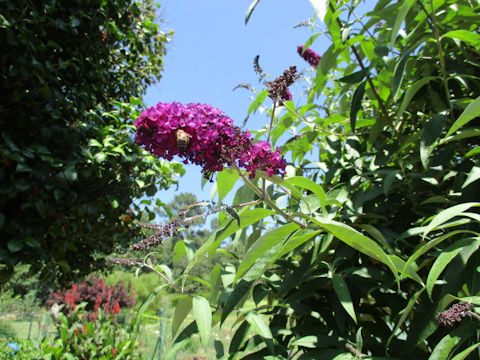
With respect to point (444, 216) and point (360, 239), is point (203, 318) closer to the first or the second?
point (360, 239)

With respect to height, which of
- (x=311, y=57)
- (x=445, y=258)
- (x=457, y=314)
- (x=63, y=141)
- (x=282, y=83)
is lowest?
(x=457, y=314)

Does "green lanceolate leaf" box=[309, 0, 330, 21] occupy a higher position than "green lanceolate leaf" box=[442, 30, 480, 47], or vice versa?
"green lanceolate leaf" box=[309, 0, 330, 21]

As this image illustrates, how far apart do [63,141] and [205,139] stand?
4.68ft

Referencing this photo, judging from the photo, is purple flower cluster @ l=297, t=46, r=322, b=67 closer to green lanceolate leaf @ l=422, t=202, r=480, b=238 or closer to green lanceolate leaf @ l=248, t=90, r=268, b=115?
green lanceolate leaf @ l=248, t=90, r=268, b=115

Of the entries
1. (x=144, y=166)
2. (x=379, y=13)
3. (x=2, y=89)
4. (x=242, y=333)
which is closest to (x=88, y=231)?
(x=144, y=166)

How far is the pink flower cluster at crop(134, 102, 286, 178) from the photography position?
888 millimetres

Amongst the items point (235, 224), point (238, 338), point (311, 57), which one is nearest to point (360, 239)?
point (235, 224)

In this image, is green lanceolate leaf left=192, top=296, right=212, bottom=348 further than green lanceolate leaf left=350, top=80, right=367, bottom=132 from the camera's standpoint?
No

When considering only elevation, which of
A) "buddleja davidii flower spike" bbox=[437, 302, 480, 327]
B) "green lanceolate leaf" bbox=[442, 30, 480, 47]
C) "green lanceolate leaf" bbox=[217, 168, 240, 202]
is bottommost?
"buddleja davidii flower spike" bbox=[437, 302, 480, 327]

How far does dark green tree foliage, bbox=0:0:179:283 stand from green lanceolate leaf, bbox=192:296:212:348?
1.29 m

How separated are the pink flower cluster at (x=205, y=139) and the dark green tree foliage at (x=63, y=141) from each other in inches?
45.9

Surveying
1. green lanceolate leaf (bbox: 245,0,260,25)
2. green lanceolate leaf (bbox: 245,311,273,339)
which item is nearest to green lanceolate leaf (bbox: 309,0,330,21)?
green lanceolate leaf (bbox: 245,0,260,25)

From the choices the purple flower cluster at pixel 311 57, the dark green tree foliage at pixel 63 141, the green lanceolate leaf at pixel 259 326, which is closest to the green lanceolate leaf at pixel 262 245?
the green lanceolate leaf at pixel 259 326

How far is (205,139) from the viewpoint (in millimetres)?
891
